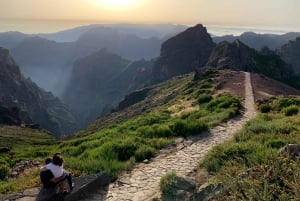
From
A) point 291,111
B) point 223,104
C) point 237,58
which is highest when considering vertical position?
point 291,111

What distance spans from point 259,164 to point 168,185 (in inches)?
124

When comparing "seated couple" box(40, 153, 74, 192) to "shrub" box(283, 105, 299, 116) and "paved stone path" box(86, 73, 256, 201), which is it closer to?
"paved stone path" box(86, 73, 256, 201)

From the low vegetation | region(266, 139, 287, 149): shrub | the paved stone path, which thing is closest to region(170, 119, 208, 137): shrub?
the paved stone path

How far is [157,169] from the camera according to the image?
1438cm

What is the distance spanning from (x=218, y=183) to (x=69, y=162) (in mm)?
6816

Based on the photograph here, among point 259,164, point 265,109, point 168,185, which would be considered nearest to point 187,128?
point 168,185

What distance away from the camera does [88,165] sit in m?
14.5

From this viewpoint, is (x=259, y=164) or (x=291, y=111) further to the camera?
(x=291, y=111)

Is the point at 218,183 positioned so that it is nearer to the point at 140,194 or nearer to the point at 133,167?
the point at 140,194

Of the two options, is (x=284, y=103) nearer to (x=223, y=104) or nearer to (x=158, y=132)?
(x=223, y=104)

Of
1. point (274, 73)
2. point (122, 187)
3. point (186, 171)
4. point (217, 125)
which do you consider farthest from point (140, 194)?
point (274, 73)

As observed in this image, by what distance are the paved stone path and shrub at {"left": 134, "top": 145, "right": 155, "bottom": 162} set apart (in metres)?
0.34

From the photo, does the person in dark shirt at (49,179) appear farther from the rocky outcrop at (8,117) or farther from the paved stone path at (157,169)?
the rocky outcrop at (8,117)

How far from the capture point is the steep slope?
12912 centimetres
